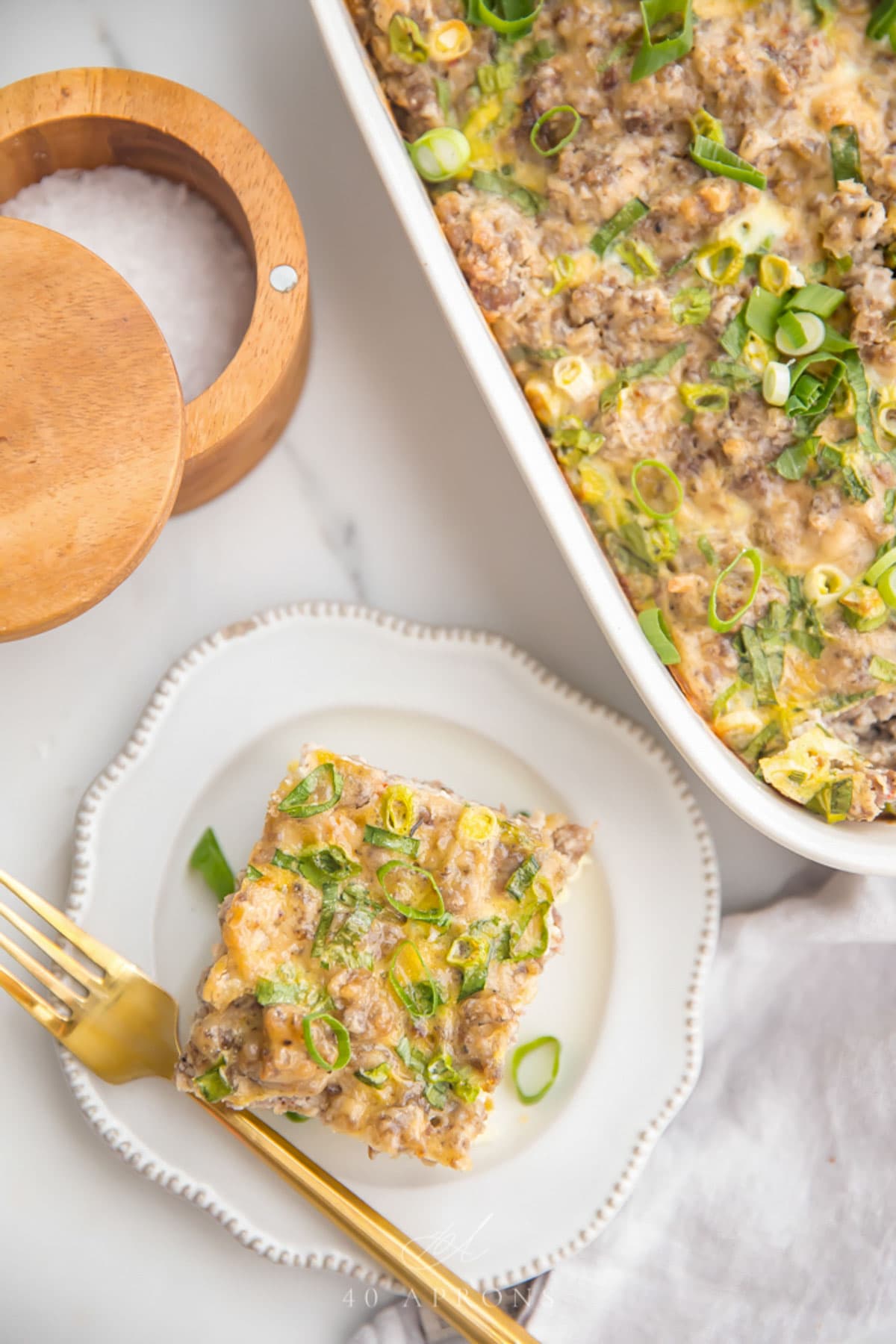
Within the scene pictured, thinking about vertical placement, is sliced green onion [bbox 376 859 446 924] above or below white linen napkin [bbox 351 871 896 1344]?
above

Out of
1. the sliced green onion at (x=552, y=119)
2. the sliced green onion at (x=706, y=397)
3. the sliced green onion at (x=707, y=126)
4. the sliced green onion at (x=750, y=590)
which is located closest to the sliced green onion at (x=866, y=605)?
the sliced green onion at (x=750, y=590)

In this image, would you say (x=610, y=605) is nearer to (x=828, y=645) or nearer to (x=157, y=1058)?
(x=828, y=645)

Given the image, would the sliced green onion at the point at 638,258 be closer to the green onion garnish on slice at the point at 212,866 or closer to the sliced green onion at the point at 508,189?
the sliced green onion at the point at 508,189

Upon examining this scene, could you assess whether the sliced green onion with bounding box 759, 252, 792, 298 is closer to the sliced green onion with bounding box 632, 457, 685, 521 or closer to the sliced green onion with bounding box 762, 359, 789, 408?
the sliced green onion with bounding box 762, 359, 789, 408

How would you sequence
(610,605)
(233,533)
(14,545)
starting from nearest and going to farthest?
(14,545) < (610,605) < (233,533)

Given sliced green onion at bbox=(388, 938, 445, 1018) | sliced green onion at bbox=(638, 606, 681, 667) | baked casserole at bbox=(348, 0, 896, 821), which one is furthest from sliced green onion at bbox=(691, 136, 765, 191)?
sliced green onion at bbox=(388, 938, 445, 1018)

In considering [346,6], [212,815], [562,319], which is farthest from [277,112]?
[212,815]

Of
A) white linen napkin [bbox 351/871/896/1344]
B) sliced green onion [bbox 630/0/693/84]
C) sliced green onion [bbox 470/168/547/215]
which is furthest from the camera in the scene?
white linen napkin [bbox 351/871/896/1344]
